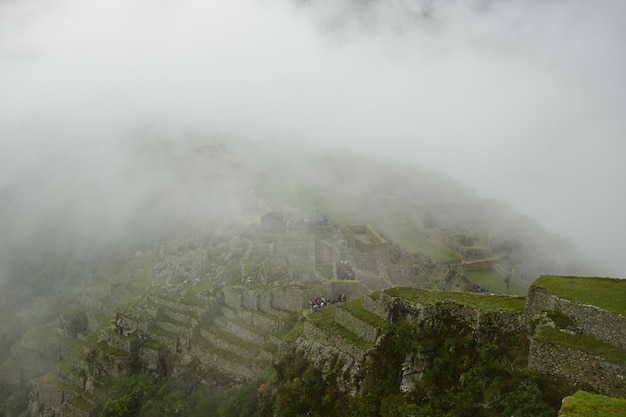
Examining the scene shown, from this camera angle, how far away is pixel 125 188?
104688mm

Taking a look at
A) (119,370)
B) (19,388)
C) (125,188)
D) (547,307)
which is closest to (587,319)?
(547,307)

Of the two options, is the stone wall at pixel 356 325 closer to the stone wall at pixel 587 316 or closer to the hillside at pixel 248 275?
the hillside at pixel 248 275

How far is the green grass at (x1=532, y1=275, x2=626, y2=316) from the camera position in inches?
674

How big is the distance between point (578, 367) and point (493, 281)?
112 feet

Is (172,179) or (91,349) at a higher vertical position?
(172,179)

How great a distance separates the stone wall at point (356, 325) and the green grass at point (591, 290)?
7370 millimetres

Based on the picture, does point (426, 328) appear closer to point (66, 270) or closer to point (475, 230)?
Answer: point (475, 230)

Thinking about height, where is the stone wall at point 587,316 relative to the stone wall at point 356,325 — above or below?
above

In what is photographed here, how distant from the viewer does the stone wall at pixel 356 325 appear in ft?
78.7

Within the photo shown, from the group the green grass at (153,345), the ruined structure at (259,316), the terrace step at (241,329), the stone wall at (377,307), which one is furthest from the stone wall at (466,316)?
the green grass at (153,345)

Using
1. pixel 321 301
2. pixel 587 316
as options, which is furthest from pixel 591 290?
pixel 321 301

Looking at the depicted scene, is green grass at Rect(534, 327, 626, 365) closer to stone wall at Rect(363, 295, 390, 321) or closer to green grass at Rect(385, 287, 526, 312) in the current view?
green grass at Rect(385, 287, 526, 312)

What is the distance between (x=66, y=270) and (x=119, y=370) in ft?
161

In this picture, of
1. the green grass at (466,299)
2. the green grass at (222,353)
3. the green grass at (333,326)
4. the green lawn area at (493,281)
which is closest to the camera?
the green grass at (466,299)
